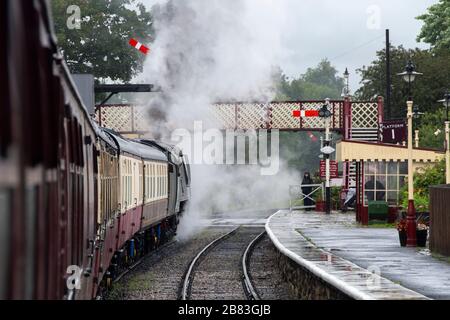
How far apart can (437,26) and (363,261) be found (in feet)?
178

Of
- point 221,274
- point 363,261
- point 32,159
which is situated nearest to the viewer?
point 32,159

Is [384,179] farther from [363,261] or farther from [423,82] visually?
[423,82]

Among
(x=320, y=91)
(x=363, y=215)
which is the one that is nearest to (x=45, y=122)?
(x=363, y=215)

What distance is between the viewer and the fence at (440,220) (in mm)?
22531

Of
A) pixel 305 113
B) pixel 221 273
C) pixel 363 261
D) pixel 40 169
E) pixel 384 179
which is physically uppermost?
pixel 305 113

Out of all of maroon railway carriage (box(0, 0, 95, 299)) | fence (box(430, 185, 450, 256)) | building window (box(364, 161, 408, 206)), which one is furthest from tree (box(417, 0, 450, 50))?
maroon railway carriage (box(0, 0, 95, 299))

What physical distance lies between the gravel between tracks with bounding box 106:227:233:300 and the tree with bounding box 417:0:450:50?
3873cm

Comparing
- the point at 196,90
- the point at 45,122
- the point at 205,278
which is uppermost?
the point at 196,90

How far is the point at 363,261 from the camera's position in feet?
68.3

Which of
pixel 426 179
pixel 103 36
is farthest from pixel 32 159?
pixel 103 36

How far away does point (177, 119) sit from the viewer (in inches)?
1796

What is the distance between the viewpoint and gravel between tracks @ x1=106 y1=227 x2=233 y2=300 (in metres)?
19.9

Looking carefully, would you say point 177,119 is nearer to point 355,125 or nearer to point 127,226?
point 355,125
